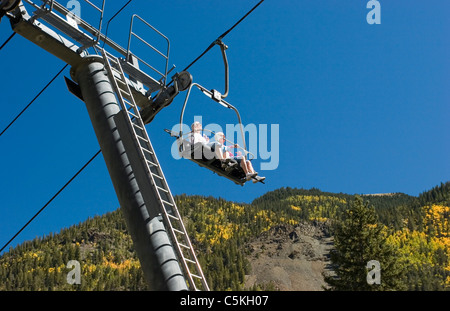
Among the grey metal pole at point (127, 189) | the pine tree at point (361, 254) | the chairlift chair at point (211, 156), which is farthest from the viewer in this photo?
the pine tree at point (361, 254)

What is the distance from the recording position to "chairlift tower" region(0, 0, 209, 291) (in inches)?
305

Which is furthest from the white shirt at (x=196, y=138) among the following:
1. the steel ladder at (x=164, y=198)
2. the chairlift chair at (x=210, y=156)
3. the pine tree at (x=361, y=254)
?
the pine tree at (x=361, y=254)

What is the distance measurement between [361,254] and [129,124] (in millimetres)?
35236

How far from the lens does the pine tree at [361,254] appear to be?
1550 inches

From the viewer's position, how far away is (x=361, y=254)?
41031 millimetres

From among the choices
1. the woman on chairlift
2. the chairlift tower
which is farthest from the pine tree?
the chairlift tower

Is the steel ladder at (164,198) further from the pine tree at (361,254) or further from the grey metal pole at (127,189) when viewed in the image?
the pine tree at (361,254)

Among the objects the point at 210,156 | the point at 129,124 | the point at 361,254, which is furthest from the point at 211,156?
the point at 361,254

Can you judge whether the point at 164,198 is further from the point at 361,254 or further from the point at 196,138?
the point at 361,254

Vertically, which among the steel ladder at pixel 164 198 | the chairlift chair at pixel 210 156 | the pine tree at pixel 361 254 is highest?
the pine tree at pixel 361 254
